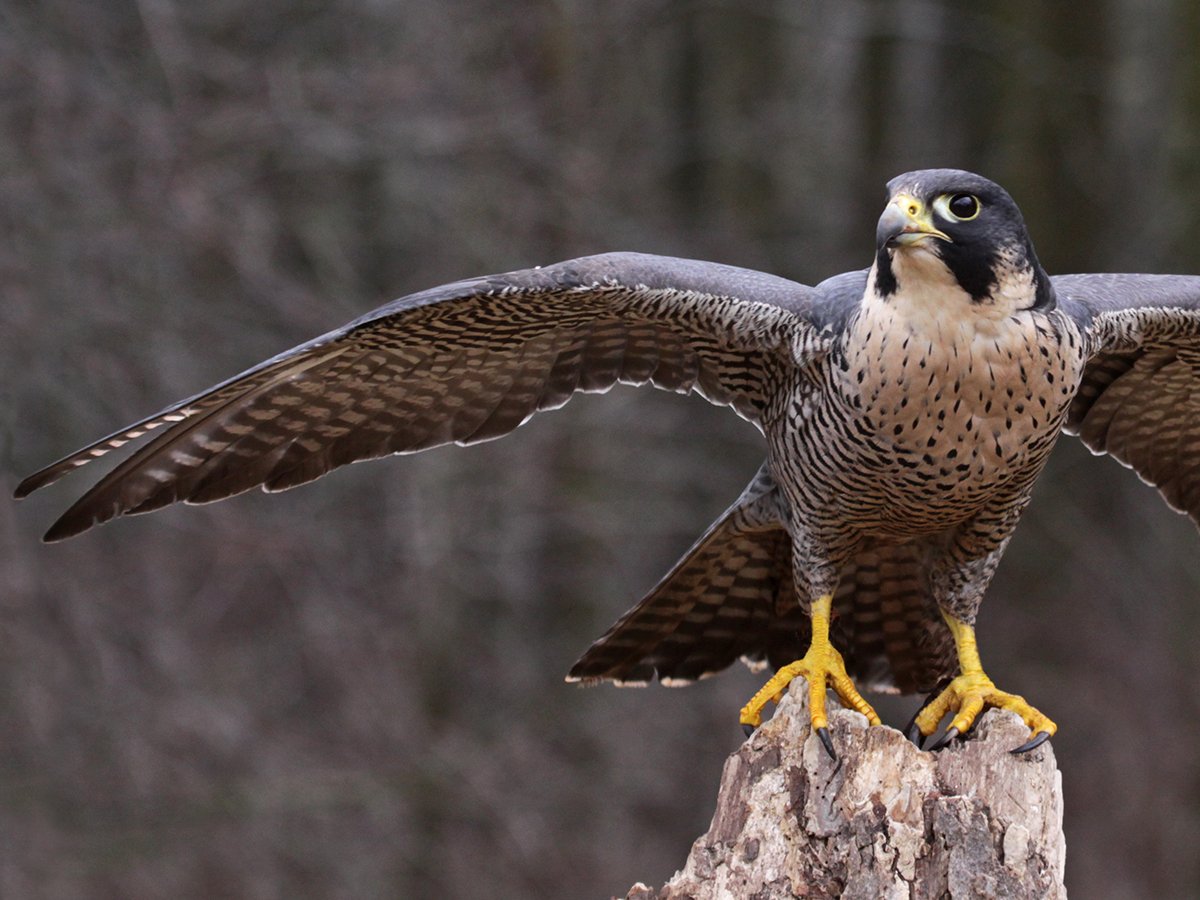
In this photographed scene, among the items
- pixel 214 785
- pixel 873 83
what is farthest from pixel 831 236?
pixel 214 785

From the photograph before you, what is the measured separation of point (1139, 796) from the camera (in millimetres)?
9266

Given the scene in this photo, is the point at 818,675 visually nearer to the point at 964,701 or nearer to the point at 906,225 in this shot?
the point at 964,701

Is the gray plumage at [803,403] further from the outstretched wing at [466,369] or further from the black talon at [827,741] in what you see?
the black talon at [827,741]

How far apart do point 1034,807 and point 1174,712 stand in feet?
20.5

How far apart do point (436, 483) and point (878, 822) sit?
191 inches

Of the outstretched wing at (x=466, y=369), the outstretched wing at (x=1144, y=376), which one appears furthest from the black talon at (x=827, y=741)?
the outstretched wing at (x=1144, y=376)

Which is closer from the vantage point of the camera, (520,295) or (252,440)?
(520,295)

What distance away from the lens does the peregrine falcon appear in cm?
374

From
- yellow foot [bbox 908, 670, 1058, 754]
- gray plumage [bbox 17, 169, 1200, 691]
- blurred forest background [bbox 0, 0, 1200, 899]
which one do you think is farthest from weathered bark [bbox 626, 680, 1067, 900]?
blurred forest background [bbox 0, 0, 1200, 899]

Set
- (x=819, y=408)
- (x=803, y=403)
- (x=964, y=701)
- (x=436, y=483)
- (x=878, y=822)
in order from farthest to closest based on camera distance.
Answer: (x=436, y=483)
(x=964, y=701)
(x=803, y=403)
(x=819, y=408)
(x=878, y=822)

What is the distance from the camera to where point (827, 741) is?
12.3 ft

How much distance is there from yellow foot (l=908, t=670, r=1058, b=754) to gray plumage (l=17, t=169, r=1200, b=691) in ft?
0.72

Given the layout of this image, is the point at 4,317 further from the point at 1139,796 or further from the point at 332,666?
the point at 1139,796

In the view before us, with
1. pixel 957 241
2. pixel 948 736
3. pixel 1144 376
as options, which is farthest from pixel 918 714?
pixel 957 241
